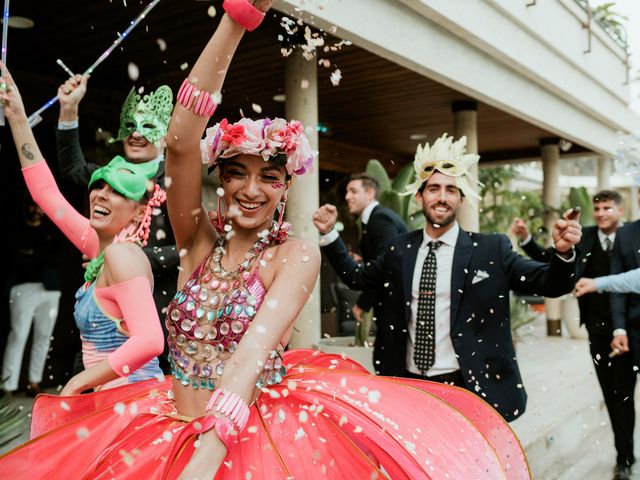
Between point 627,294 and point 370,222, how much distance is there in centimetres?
218

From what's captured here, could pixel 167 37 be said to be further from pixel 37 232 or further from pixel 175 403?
pixel 175 403

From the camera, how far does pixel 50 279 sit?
7.20m

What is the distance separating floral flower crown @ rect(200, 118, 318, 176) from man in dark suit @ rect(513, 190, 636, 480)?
309 cm

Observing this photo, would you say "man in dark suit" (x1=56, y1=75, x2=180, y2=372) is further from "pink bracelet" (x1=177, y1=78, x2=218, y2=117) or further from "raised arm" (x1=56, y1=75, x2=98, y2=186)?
"pink bracelet" (x1=177, y1=78, x2=218, y2=117)

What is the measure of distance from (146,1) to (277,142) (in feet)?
14.5

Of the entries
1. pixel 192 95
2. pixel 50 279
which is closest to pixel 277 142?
pixel 192 95

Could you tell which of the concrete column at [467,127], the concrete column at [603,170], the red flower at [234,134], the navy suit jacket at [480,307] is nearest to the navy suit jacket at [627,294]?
the navy suit jacket at [480,307]

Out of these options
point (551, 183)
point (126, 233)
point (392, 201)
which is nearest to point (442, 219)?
point (126, 233)

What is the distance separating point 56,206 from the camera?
9.81 feet

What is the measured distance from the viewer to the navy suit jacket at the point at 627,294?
16.9 feet

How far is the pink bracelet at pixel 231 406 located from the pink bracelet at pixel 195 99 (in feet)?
2.48

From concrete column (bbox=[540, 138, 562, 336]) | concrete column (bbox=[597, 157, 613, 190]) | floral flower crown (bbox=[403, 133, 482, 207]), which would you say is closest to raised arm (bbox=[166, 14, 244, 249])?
floral flower crown (bbox=[403, 133, 482, 207])

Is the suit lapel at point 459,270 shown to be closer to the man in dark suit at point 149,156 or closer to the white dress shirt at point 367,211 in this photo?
the man in dark suit at point 149,156

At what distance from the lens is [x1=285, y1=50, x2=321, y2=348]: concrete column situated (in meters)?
6.49
